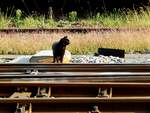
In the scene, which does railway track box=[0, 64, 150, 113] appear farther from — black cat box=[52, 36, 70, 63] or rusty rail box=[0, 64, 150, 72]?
black cat box=[52, 36, 70, 63]

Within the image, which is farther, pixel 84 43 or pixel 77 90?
pixel 84 43

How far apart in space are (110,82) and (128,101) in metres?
1.22

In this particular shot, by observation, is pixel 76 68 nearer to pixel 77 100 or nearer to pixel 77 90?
pixel 77 90

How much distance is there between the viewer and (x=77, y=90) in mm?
6520

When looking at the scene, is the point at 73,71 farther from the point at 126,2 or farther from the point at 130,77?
the point at 126,2

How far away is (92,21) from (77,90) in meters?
13.2

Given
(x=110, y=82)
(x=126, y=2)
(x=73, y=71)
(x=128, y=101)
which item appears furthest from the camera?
(x=126, y=2)

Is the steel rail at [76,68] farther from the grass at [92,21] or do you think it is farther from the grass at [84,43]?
the grass at [92,21]

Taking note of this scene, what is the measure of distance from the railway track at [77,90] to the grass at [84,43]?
5403 millimetres

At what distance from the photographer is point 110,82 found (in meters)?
7.02

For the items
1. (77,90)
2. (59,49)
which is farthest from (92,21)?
(77,90)

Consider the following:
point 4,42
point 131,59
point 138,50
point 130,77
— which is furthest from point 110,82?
point 4,42

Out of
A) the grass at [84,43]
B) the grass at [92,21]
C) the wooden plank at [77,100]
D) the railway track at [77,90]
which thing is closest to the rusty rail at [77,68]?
the railway track at [77,90]

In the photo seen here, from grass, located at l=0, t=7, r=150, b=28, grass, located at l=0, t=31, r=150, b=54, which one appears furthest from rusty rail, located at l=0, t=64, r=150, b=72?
grass, located at l=0, t=7, r=150, b=28
